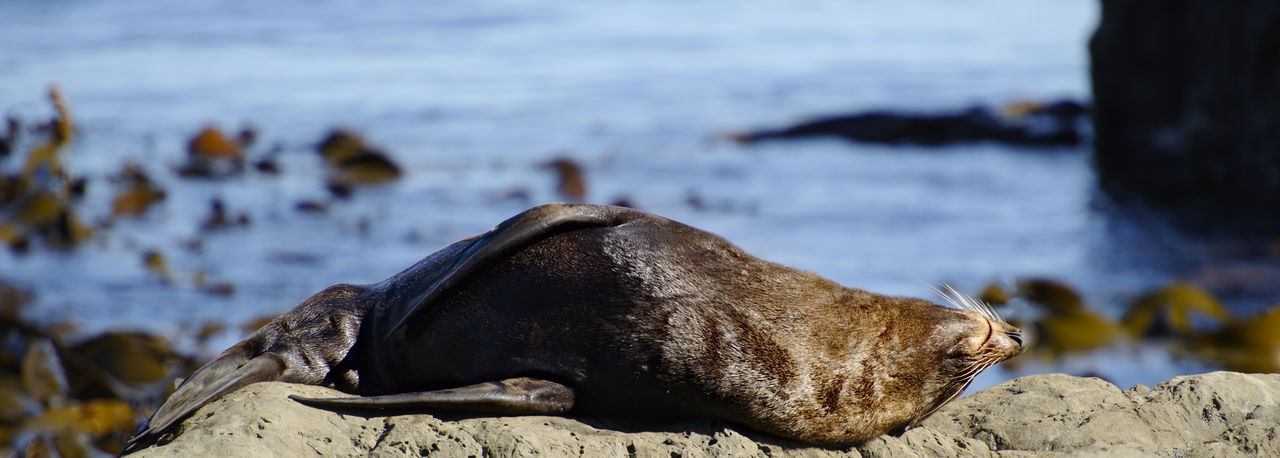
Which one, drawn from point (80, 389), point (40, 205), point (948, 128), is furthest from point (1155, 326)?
point (948, 128)

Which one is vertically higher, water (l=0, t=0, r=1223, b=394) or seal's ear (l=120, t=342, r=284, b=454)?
water (l=0, t=0, r=1223, b=394)

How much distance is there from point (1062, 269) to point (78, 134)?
37.1 ft

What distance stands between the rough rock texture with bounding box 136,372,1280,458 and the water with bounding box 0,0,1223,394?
2.82 metres

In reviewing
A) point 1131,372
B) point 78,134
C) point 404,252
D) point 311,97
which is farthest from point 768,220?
point 311,97

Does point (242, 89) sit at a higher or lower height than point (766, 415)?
higher

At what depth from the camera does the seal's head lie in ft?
12.9

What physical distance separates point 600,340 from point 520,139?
13129 millimetres

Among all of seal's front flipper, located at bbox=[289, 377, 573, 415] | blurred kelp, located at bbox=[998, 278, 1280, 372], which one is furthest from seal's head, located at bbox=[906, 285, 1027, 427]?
blurred kelp, located at bbox=[998, 278, 1280, 372]

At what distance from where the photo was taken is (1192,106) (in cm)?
1262

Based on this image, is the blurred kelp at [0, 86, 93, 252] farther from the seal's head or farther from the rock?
the rock

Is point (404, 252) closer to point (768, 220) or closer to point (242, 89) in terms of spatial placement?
point (768, 220)

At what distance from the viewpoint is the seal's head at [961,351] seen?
12.9 feet

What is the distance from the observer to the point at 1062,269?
10383 mm

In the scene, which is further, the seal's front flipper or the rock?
the rock
